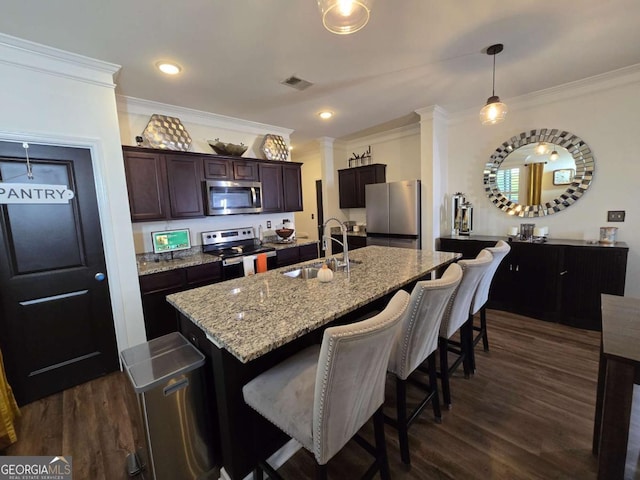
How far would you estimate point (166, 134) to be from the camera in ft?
10.3

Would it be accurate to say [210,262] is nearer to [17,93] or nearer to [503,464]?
[17,93]

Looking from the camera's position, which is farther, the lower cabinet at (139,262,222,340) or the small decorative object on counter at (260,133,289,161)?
the small decorative object on counter at (260,133,289,161)

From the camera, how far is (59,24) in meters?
1.79

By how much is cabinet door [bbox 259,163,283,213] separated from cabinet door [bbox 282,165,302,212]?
81 millimetres

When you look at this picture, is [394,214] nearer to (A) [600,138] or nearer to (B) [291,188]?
(B) [291,188]

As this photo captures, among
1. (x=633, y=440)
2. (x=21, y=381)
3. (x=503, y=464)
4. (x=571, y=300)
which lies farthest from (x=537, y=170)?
(x=21, y=381)

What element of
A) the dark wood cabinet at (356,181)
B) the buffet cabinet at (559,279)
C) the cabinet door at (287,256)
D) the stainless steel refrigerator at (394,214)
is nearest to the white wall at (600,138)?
the buffet cabinet at (559,279)

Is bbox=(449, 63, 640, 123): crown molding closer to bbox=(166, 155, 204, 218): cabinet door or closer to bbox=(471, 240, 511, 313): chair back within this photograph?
bbox=(471, 240, 511, 313): chair back

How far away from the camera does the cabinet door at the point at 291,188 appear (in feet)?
13.7

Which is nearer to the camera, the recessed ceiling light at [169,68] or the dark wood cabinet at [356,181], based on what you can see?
the recessed ceiling light at [169,68]

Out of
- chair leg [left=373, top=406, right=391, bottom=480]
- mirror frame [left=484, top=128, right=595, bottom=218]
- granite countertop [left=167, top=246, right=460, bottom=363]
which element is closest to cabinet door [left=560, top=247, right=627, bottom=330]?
mirror frame [left=484, top=128, right=595, bottom=218]

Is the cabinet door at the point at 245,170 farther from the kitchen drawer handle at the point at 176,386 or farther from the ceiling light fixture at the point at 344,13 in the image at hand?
the kitchen drawer handle at the point at 176,386

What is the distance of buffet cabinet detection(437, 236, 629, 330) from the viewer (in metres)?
2.79

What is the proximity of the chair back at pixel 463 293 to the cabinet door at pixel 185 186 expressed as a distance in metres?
2.90
